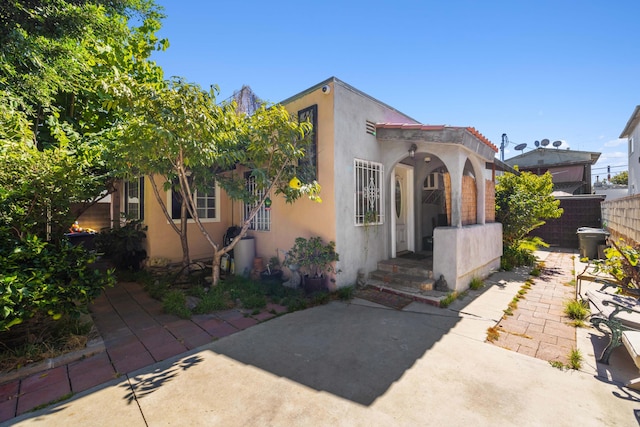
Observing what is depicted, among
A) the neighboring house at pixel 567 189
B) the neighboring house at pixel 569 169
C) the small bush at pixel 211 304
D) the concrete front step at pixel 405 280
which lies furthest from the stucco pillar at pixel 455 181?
the neighboring house at pixel 569 169

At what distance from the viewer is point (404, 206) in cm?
827

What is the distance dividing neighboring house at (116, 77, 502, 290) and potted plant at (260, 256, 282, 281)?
22 cm

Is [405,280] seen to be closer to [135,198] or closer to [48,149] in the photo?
[48,149]

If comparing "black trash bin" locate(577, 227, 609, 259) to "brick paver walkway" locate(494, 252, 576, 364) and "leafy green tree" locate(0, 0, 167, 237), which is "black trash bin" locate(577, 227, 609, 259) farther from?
"leafy green tree" locate(0, 0, 167, 237)

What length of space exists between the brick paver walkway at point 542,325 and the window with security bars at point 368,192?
3.36 meters

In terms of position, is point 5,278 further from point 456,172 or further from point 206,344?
point 456,172

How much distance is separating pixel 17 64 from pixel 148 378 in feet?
21.2

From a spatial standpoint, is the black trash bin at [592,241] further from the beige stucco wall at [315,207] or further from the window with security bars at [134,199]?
the window with security bars at [134,199]

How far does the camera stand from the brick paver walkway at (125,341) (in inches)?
113

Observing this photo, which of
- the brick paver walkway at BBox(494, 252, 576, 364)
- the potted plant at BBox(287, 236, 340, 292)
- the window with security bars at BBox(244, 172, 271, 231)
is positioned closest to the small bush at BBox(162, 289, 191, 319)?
the potted plant at BBox(287, 236, 340, 292)

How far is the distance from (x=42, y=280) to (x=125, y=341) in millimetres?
1395

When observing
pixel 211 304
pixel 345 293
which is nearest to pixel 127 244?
pixel 211 304

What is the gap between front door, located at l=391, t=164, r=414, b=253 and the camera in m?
8.09

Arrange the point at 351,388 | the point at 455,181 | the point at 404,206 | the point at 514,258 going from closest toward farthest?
1. the point at 351,388
2. the point at 455,181
3. the point at 404,206
4. the point at 514,258
